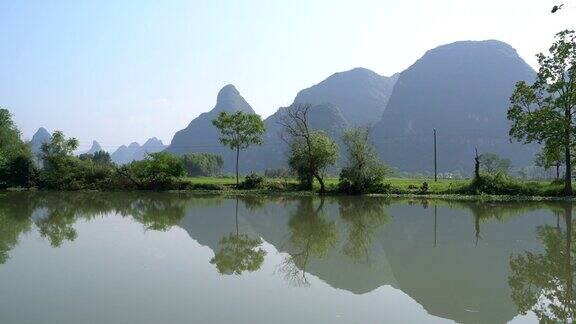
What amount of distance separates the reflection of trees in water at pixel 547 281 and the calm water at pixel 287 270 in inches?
1.2

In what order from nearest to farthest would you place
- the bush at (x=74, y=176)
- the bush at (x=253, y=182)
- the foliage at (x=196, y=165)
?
the bush at (x=253, y=182) → the bush at (x=74, y=176) → the foliage at (x=196, y=165)

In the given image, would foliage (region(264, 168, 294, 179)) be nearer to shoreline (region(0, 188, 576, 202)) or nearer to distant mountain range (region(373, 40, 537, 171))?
shoreline (region(0, 188, 576, 202))

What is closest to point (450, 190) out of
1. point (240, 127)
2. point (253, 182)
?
point (253, 182)

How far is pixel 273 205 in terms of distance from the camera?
32062 millimetres

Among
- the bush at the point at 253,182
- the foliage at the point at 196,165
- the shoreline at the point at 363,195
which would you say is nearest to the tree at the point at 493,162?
the shoreline at the point at 363,195

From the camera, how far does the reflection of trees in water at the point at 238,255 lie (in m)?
12.6

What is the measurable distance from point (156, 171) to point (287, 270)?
37954 millimetres

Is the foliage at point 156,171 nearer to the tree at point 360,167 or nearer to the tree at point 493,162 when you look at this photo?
the tree at point 360,167

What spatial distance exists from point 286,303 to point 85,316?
3541mm

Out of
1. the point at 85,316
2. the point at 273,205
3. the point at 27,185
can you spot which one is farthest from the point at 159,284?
the point at 27,185

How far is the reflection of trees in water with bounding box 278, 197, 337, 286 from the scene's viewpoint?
12172 mm

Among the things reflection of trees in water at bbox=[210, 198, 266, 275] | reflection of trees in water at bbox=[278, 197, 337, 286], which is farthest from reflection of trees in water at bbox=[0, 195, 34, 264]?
reflection of trees in water at bbox=[278, 197, 337, 286]

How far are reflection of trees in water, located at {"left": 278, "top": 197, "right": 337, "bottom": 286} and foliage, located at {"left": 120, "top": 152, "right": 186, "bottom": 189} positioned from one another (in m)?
24.8

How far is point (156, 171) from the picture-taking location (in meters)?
48.0
